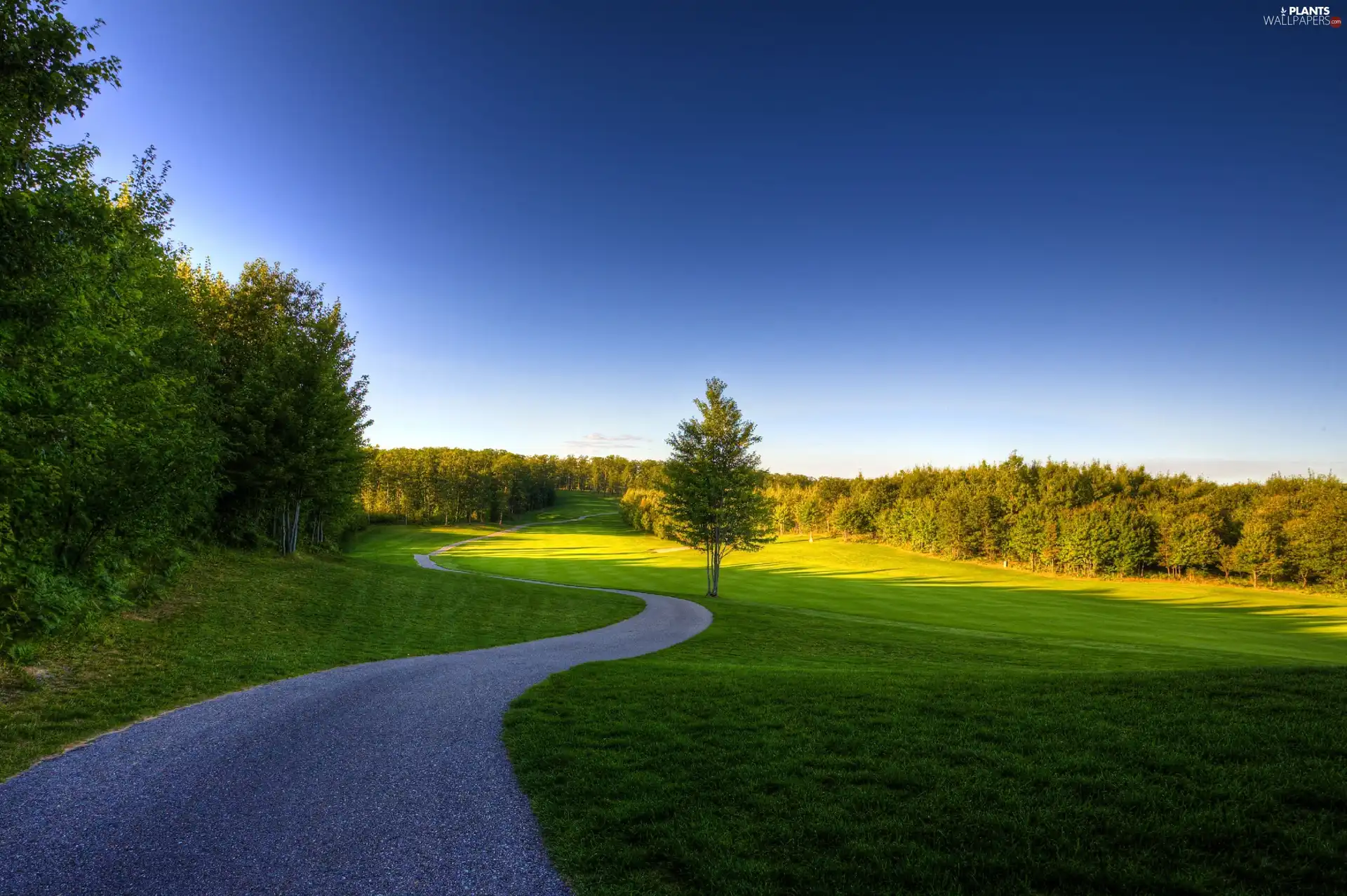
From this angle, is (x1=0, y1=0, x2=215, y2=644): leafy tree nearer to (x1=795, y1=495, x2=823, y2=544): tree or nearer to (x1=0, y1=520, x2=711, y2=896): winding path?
(x1=0, y1=520, x2=711, y2=896): winding path

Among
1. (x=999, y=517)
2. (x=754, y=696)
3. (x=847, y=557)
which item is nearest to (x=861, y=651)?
(x=754, y=696)

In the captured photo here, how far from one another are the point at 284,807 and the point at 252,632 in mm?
12697

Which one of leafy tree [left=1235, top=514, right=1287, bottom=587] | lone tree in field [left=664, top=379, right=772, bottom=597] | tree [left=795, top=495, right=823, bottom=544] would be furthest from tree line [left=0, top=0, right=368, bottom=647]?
tree [left=795, top=495, right=823, bottom=544]

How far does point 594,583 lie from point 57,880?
119 ft

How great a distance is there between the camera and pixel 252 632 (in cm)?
1567

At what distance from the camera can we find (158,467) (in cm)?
1493

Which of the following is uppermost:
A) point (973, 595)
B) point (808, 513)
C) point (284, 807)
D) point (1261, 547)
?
point (284, 807)

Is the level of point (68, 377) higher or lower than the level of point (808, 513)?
higher

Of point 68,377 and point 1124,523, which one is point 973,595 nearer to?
point 1124,523

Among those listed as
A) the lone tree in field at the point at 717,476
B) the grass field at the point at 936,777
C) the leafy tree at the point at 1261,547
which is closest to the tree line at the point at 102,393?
the grass field at the point at 936,777

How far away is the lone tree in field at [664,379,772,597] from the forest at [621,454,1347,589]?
2.10 meters

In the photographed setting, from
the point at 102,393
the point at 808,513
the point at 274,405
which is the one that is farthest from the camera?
the point at 808,513

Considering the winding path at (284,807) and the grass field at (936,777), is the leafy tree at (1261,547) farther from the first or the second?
the winding path at (284,807)

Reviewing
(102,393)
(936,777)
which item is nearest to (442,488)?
(102,393)
